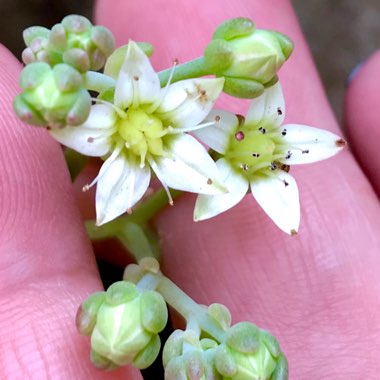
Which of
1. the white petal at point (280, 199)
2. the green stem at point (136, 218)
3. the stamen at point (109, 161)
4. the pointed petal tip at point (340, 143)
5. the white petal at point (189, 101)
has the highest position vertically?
the white petal at point (189, 101)

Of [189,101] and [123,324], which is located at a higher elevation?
[189,101]

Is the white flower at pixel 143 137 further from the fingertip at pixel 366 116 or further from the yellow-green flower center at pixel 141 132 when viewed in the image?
the fingertip at pixel 366 116

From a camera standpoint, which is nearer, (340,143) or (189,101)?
(189,101)

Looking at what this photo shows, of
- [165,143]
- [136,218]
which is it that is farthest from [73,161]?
[165,143]

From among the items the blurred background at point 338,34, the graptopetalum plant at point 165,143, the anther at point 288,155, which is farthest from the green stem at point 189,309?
the blurred background at point 338,34

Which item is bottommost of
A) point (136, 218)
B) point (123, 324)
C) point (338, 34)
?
point (338, 34)

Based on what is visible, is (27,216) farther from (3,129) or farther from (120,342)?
(120,342)

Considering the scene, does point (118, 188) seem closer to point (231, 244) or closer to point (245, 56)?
point (245, 56)

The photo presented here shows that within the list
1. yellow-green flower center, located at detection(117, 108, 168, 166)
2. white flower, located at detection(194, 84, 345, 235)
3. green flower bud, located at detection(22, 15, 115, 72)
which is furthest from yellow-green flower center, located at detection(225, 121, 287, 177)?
green flower bud, located at detection(22, 15, 115, 72)
